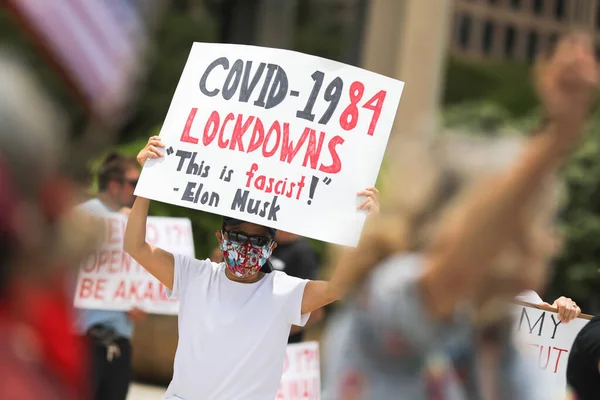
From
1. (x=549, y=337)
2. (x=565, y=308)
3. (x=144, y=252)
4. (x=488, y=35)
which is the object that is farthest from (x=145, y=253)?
(x=488, y=35)

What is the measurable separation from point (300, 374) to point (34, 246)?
4.87 m

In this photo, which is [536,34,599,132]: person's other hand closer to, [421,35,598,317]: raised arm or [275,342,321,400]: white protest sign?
[421,35,598,317]: raised arm

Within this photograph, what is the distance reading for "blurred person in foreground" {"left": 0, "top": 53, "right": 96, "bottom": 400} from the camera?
5.09 ft

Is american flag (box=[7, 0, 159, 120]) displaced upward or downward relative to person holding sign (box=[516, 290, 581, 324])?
downward

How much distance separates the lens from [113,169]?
658 centimetres

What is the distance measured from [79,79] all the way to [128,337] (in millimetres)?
5138

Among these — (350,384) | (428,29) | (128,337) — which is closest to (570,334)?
(128,337)

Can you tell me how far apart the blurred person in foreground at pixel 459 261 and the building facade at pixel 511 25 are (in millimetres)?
45086

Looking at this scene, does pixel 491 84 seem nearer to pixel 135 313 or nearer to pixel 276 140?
A: pixel 135 313

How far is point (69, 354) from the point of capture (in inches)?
65.6

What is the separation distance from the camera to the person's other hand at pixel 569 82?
89.4 inches

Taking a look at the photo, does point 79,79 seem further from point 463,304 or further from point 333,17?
point 333,17

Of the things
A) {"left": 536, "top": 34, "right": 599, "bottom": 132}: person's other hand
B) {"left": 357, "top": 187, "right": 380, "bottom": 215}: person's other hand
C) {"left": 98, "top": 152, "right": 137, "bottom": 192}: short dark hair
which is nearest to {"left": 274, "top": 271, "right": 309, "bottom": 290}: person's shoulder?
{"left": 357, "top": 187, "right": 380, "bottom": 215}: person's other hand

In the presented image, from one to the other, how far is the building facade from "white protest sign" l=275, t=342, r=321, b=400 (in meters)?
41.3
